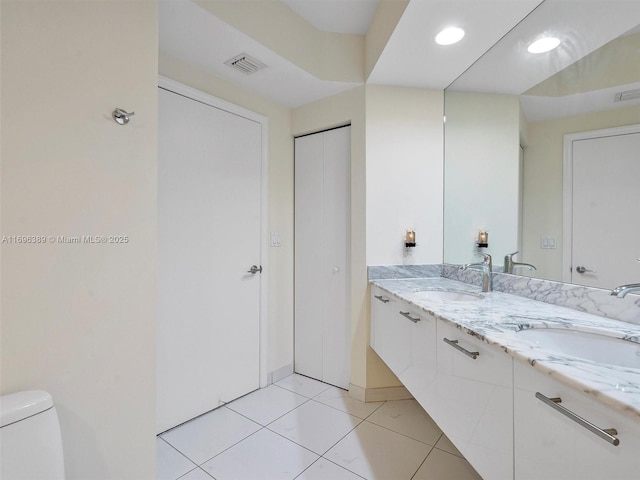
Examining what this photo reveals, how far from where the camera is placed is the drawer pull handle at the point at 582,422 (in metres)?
0.56

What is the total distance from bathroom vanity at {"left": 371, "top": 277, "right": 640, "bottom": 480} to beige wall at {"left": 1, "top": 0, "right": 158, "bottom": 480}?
3.93 ft

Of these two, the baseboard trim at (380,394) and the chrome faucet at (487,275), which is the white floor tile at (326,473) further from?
the chrome faucet at (487,275)

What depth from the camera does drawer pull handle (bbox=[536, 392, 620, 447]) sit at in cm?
56

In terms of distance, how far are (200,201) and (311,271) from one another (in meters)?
1.03

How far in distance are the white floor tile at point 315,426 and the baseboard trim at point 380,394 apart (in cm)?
21

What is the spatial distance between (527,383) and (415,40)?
1.74 m

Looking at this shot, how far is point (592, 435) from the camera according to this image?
1.98ft

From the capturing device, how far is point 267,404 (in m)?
2.05

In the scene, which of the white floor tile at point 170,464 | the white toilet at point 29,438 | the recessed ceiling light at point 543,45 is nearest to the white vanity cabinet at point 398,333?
the white floor tile at point 170,464

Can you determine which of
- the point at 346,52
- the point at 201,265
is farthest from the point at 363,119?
the point at 201,265

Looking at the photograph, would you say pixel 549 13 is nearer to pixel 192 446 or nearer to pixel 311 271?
pixel 311 271

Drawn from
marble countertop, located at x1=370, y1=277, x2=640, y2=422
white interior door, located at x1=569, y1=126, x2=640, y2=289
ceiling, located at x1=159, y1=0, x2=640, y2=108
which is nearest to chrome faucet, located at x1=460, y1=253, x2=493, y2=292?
marble countertop, located at x1=370, y1=277, x2=640, y2=422

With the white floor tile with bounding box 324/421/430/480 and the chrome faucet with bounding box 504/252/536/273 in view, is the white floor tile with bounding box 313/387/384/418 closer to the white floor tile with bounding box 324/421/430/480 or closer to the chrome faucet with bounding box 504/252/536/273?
the white floor tile with bounding box 324/421/430/480

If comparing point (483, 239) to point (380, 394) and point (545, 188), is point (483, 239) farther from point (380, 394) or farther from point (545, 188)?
point (380, 394)
